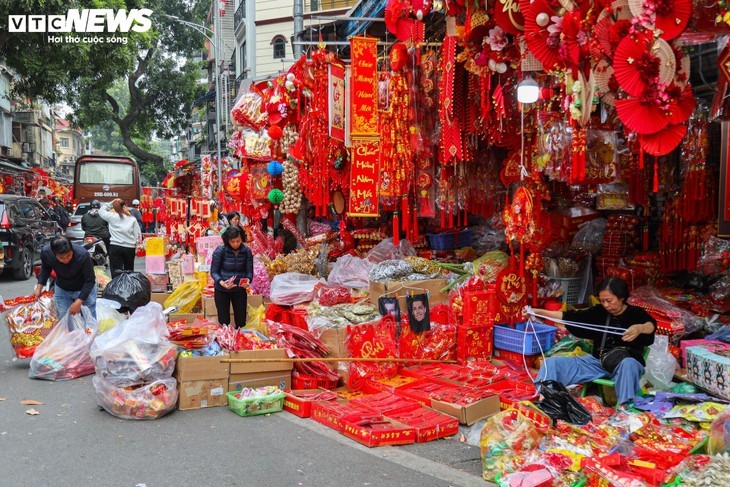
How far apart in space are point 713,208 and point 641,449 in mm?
3228

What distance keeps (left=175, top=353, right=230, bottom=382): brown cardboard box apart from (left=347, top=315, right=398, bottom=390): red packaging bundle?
128 centimetres

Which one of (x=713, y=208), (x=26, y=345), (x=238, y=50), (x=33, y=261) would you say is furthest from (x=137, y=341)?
(x=238, y=50)

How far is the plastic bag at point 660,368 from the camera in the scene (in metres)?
5.18

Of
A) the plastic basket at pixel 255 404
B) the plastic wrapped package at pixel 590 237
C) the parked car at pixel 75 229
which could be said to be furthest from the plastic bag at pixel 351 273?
the parked car at pixel 75 229

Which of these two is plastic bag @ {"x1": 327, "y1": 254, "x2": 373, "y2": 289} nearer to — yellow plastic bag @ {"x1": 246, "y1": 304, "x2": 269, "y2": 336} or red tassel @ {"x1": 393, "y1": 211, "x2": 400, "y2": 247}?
red tassel @ {"x1": 393, "y1": 211, "x2": 400, "y2": 247}

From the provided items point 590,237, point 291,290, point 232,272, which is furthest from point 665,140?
point 291,290

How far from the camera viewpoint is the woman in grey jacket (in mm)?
10070

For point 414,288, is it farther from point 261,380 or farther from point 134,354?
point 134,354

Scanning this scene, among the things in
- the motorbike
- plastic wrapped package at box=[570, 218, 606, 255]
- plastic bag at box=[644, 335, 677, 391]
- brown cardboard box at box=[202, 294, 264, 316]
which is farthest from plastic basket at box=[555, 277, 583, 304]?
the motorbike

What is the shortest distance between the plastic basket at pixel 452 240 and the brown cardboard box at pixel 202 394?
4450 millimetres

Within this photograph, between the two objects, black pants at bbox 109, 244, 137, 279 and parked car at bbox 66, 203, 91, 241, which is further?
parked car at bbox 66, 203, 91, 241

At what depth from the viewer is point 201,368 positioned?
5.63 meters

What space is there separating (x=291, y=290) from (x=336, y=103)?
2604 mm

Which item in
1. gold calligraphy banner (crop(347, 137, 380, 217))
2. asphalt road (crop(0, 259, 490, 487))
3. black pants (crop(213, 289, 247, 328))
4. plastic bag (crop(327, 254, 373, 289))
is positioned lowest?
asphalt road (crop(0, 259, 490, 487))
